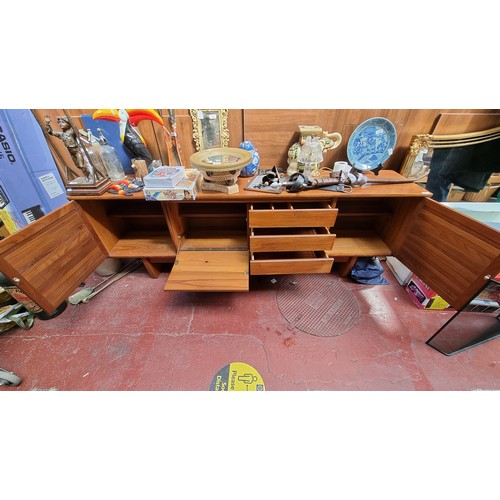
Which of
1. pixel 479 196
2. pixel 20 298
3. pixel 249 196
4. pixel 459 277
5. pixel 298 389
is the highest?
pixel 249 196

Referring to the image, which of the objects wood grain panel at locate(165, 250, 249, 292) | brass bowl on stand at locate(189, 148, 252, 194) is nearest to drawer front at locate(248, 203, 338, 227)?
brass bowl on stand at locate(189, 148, 252, 194)

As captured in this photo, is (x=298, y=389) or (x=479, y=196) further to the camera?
(x=479, y=196)

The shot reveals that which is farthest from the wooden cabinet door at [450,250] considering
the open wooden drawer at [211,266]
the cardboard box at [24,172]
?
the cardboard box at [24,172]

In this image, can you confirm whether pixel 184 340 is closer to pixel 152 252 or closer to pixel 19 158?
pixel 152 252

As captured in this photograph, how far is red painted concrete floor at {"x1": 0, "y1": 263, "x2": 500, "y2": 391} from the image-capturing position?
3.46ft

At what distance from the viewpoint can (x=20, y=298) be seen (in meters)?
1.23

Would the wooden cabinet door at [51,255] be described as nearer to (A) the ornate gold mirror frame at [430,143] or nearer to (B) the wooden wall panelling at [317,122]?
(B) the wooden wall panelling at [317,122]

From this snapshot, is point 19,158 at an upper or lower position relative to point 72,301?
upper

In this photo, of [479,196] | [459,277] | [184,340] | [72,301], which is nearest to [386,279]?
[459,277]

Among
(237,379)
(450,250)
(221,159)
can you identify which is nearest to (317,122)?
(221,159)

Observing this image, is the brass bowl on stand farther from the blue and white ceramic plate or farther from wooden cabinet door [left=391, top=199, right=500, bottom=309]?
wooden cabinet door [left=391, top=199, right=500, bottom=309]

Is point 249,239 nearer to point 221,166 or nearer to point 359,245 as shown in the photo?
point 221,166

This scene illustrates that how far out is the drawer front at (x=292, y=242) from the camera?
43.5 inches
